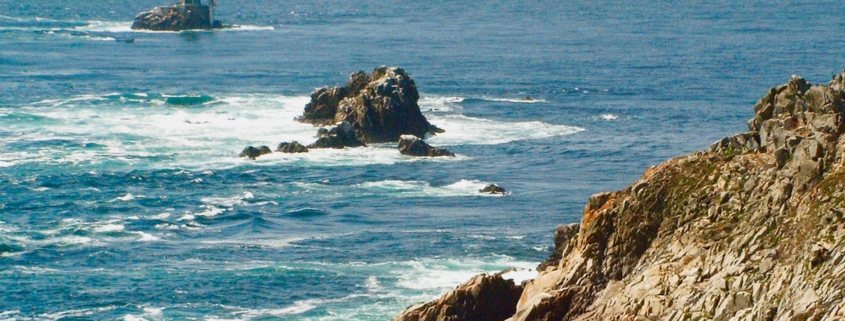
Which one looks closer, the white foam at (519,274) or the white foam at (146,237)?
the white foam at (519,274)

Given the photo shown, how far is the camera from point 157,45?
607 ft

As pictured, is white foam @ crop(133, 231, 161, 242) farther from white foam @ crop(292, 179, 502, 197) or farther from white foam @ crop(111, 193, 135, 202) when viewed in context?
white foam @ crop(292, 179, 502, 197)

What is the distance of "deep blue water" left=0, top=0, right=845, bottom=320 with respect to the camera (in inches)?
2494

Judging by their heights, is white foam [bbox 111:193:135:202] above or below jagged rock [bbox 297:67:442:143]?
below

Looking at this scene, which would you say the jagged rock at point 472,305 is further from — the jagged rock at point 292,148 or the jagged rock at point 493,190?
the jagged rock at point 292,148

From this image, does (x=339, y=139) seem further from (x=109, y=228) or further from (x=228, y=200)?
(x=109, y=228)

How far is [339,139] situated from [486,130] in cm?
1469

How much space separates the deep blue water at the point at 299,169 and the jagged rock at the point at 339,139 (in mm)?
1543

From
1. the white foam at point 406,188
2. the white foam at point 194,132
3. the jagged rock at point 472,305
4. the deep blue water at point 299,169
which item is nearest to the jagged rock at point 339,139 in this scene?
the white foam at point 194,132

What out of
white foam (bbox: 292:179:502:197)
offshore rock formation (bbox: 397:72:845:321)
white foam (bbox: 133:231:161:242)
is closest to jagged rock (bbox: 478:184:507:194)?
white foam (bbox: 292:179:502:197)

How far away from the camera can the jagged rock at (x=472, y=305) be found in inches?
1596

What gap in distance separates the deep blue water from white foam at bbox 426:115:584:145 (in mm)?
309

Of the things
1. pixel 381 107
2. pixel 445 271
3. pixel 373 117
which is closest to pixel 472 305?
pixel 445 271

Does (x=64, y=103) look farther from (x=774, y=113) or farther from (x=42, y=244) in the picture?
(x=774, y=113)
